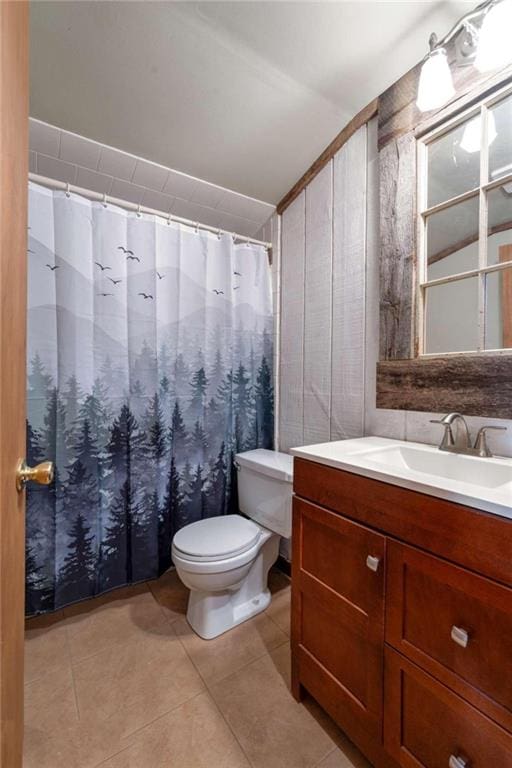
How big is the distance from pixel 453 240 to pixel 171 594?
1.95m

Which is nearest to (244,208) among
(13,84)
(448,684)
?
(13,84)

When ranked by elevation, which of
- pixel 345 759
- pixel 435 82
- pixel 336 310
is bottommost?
pixel 345 759

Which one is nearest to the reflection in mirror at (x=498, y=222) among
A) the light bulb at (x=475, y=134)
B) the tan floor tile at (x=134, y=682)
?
the light bulb at (x=475, y=134)

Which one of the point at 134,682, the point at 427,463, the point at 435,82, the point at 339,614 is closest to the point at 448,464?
the point at 427,463

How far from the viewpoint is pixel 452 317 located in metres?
1.12

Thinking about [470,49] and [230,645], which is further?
[230,645]

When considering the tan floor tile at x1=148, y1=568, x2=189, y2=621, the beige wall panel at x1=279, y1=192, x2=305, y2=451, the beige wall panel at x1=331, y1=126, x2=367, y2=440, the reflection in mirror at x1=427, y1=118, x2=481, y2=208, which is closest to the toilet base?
the tan floor tile at x1=148, y1=568, x2=189, y2=621

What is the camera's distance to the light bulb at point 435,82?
1022mm

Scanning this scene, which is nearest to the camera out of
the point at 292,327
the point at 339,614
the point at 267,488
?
the point at 339,614

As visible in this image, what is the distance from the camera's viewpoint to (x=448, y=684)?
67 centimetres

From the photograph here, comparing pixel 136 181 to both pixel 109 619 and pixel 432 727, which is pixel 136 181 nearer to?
pixel 109 619

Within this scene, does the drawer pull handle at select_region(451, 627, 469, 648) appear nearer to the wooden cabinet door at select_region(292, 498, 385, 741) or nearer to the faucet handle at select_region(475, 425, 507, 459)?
the wooden cabinet door at select_region(292, 498, 385, 741)

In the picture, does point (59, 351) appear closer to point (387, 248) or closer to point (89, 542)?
point (89, 542)

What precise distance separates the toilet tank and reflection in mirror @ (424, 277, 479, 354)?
0.79 meters
